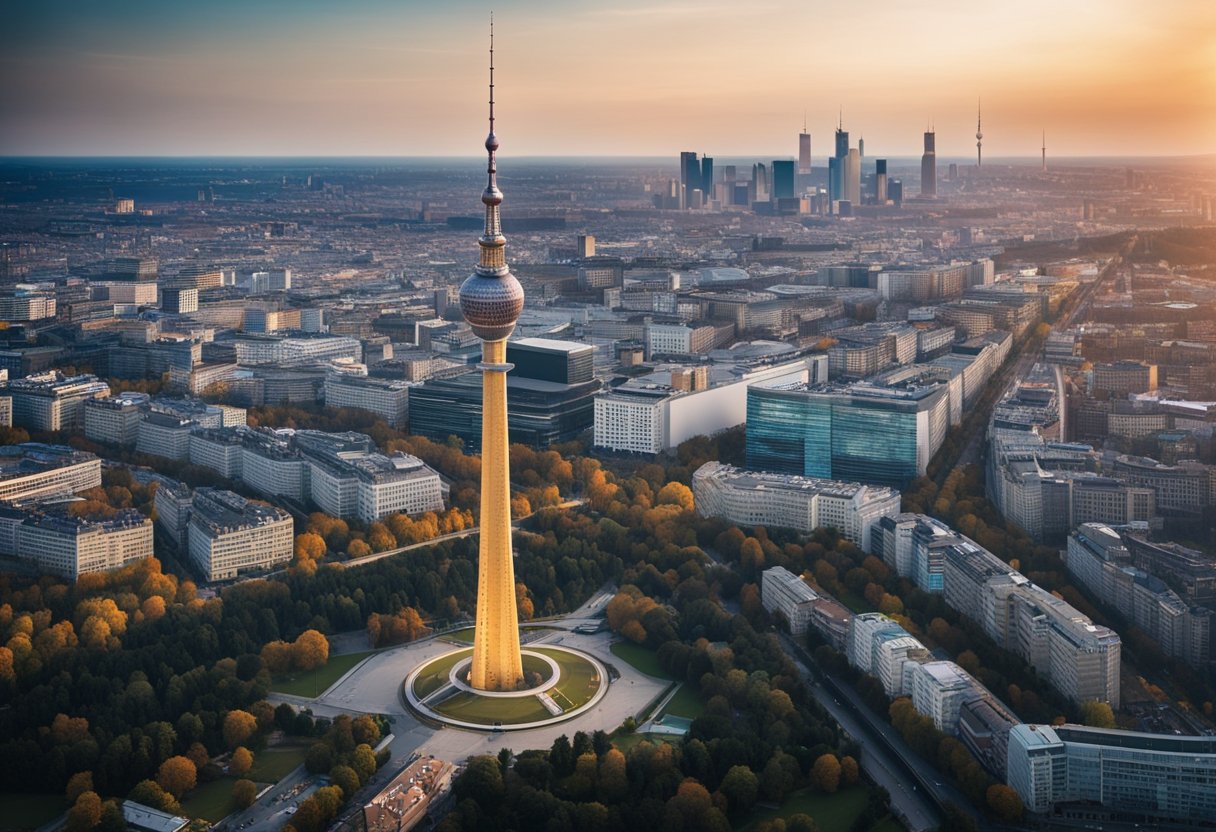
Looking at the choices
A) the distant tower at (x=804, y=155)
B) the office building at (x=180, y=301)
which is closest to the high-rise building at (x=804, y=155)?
the distant tower at (x=804, y=155)

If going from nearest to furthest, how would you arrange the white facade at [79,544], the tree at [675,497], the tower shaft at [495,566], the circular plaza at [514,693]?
the circular plaza at [514,693] → the tower shaft at [495,566] → the white facade at [79,544] → the tree at [675,497]

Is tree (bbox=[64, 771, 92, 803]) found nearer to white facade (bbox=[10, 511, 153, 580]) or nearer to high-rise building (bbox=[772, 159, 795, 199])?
white facade (bbox=[10, 511, 153, 580])

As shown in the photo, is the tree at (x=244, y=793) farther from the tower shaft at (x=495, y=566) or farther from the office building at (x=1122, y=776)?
the office building at (x=1122, y=776)

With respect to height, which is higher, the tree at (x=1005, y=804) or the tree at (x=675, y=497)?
the tree at (x=675, y=497)

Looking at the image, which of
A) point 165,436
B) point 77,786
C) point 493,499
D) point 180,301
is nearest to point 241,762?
point 77,786

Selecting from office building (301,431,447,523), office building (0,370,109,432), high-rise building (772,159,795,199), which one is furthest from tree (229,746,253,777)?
high-rise building (772,159,795,199)

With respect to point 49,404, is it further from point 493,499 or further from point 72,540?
point 493,499
